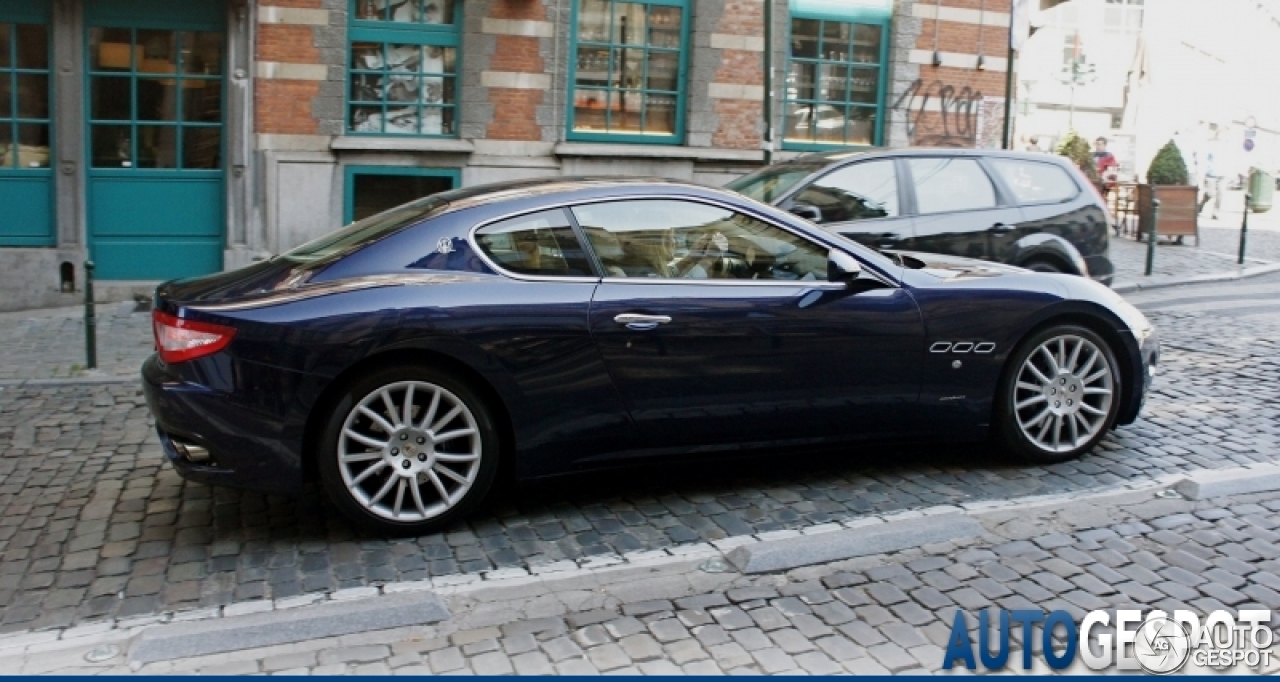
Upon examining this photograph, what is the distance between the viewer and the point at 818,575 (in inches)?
192

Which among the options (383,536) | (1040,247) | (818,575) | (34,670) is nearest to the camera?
(34,670)

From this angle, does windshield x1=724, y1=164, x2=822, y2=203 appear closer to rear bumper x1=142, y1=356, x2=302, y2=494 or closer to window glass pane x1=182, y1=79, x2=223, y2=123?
rear bumper x1=142, y1=356, x2=302, y2=494

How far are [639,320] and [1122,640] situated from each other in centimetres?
225

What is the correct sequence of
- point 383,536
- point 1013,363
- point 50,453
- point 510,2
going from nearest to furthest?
point 383,536 → point 1013,363 → point 50,453 → point 510,2

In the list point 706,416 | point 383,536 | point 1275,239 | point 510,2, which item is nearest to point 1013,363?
point 706,416

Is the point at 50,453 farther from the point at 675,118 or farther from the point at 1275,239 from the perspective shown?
the point at 1275,239

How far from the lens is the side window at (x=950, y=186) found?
9.80 m

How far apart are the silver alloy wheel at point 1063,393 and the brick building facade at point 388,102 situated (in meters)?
8.72

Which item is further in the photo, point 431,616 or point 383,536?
point 383,536

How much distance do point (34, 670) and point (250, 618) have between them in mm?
690

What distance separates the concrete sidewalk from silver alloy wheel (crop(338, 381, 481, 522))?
54cm

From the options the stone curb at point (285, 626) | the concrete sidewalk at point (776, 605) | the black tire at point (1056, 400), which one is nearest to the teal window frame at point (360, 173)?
the black tire at point (1056, 400)

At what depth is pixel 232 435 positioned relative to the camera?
509 centimetres

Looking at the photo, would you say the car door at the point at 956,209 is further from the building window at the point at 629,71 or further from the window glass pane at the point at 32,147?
the window glass pane at the point at 32,147
